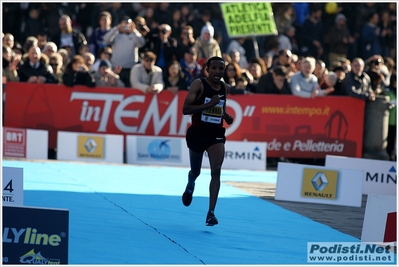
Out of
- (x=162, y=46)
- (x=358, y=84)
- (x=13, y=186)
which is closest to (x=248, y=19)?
(x=162, y=46)

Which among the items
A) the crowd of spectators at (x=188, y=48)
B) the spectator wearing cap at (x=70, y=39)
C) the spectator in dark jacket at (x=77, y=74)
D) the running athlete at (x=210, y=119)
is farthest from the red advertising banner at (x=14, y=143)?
the running athlete at (x=210, y=119)

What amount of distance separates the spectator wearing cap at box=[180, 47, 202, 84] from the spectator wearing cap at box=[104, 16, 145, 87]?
100 centimetres

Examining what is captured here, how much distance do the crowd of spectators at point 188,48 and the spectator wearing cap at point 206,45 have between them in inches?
0.8

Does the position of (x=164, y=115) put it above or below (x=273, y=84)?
below

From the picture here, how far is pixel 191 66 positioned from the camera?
18.2 m

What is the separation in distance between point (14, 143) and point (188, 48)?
4.23 m

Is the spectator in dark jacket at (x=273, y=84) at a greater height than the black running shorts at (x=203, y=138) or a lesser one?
greater

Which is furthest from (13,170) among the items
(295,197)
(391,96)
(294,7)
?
(294,7)

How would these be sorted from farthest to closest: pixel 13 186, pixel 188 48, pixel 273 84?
pixel 188 48
pixel 273 84
pixel 13 186

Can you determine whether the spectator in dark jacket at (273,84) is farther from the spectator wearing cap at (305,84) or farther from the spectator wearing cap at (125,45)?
the spectator wearing cap at (125,45)

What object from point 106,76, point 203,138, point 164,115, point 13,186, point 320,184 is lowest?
point 320,184

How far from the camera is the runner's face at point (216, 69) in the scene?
31.0 ft

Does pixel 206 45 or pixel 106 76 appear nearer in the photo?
pixel 106 76

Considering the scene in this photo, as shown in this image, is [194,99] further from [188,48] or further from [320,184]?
[188,48]
